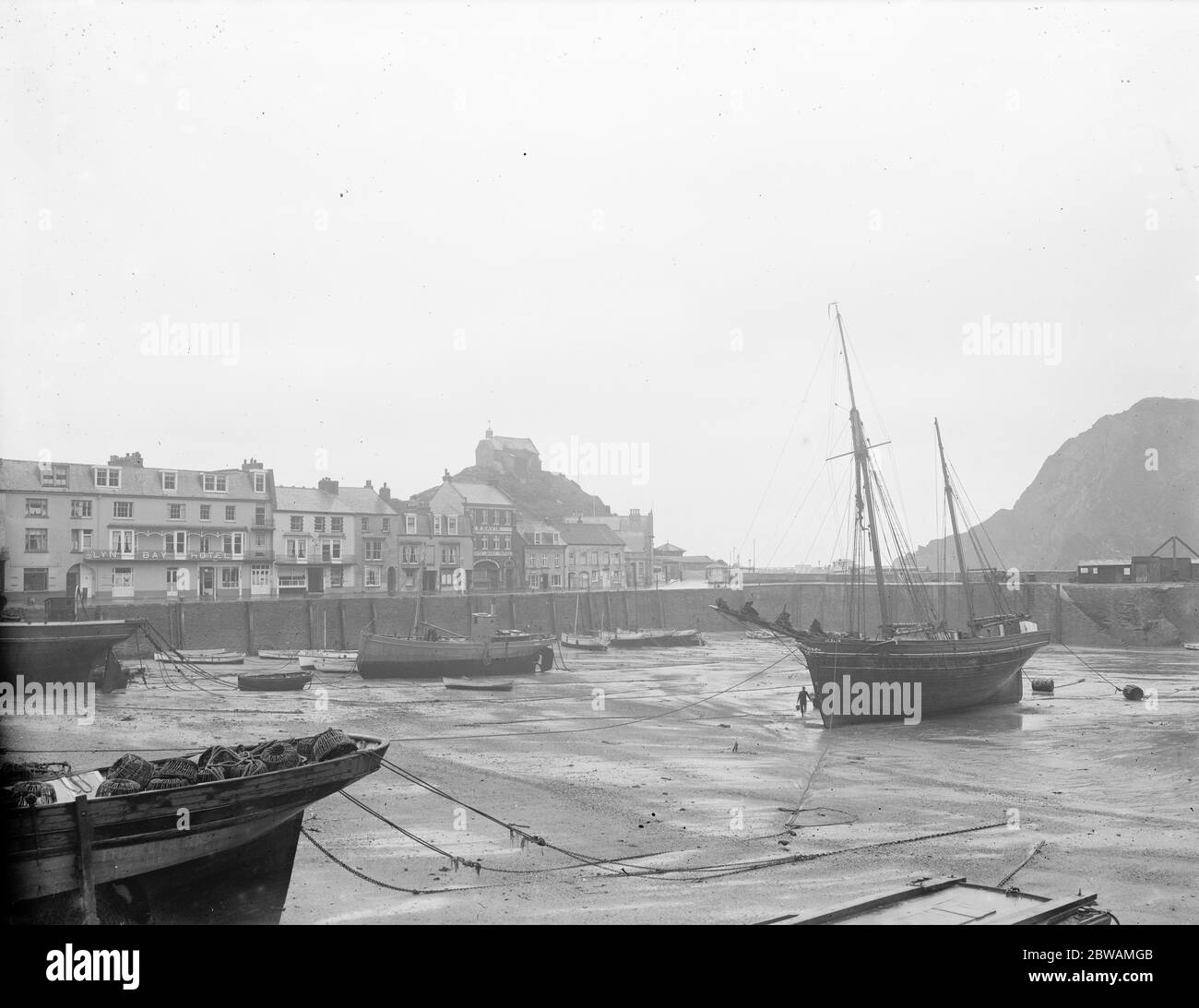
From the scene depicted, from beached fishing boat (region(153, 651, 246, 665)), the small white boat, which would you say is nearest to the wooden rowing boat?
the small white boat

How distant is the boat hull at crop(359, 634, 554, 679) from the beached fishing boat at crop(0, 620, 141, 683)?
1107cm

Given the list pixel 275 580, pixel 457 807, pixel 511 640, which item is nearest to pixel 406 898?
pixel 457 807

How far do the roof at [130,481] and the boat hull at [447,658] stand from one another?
28.8 metres

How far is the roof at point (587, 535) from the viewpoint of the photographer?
326ft

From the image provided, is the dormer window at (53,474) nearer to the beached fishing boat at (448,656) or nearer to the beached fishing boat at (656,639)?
the beached fishing boat at (448,656)

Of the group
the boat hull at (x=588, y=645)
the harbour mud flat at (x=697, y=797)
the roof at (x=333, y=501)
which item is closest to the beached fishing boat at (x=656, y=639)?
the boat hull at (x=588, y=645)

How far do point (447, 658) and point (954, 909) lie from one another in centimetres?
4138

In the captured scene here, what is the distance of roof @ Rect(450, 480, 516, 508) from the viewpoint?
292 ft

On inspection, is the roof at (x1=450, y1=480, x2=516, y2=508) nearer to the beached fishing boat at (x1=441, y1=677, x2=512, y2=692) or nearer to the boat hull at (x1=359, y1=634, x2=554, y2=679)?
the boat hull at (x1=359, y1=634, x2=554, y2=679)

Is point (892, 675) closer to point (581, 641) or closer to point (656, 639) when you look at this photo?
point (581, 641)

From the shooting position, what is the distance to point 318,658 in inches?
1993

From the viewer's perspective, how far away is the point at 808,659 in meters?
36.0
